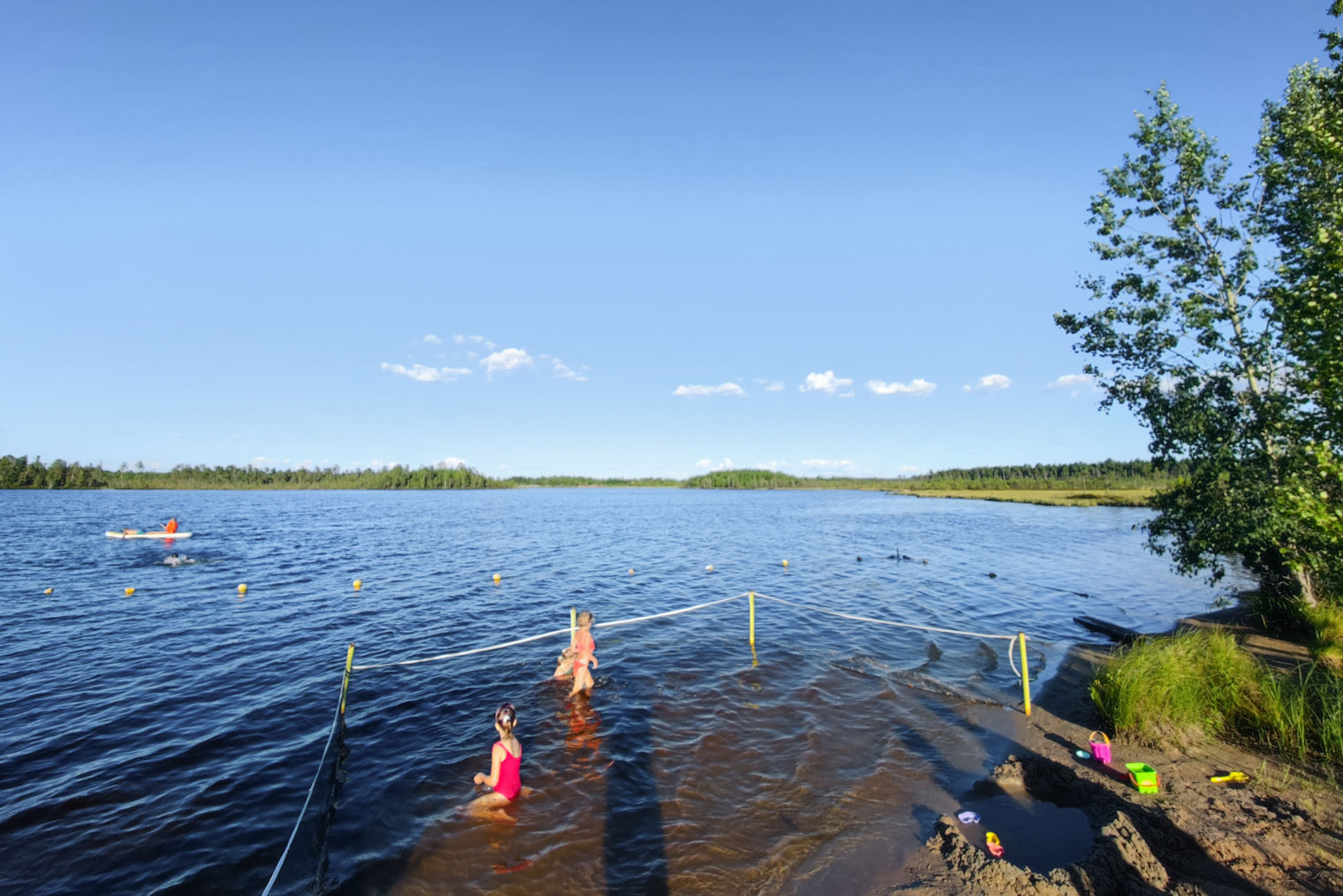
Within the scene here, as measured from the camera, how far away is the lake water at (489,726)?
7.44 metres

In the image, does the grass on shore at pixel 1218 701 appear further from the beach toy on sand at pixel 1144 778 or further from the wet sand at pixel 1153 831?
the beach toy on sand at pixel 1144 778

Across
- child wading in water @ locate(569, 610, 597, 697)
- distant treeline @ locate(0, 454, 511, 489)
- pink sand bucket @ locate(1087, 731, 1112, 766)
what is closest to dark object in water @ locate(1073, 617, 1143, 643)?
pink sand bucket @ locate(1087, 731, 1112, 766)

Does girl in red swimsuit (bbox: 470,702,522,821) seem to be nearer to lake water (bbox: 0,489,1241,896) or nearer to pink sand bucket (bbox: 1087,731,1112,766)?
lake water (bbox: 0,489,1241,896)

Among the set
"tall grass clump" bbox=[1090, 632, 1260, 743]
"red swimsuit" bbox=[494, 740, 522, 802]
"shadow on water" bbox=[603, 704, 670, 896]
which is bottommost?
"shadow on water" bbox=[603, 704, 670, 896]

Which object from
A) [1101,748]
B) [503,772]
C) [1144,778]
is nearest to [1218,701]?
[1101,748]

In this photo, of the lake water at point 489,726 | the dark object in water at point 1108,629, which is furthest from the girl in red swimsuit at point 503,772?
the dark object in water at point 1108,629

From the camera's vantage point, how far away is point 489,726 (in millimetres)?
11539

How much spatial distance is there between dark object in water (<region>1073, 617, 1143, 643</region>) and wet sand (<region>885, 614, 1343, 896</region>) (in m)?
9.50

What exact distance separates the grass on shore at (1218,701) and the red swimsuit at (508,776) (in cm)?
1048

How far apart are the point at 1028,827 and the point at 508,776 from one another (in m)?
7.64

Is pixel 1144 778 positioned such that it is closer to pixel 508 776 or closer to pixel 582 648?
pixel 508 776

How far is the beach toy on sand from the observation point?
7836 millimetres

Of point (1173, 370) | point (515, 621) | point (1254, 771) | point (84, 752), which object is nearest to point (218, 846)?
point (84, 752)

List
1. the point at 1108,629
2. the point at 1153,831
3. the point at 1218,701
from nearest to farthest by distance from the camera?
the point at 1153,831 < the point at 1218,701 < the point at 1108,629
